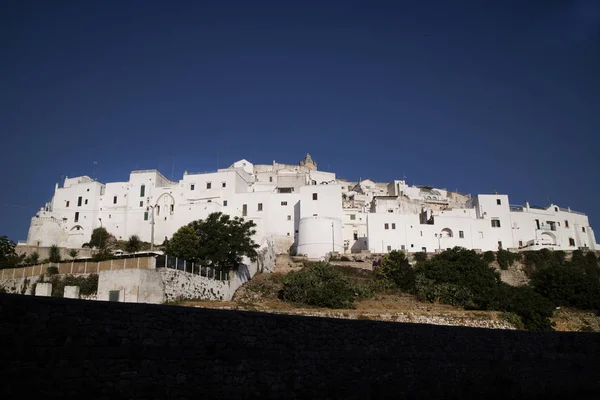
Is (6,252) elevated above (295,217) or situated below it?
below

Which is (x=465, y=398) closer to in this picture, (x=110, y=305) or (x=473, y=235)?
(x=110, y=305)

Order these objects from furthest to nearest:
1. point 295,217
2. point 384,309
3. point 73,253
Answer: point 295,217, point 73,253, point 384,309

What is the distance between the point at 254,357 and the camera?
10289 millimetres

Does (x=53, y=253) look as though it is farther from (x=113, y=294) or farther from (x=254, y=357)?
(x=254, y=357)

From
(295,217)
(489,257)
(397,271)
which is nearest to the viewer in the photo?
(397,271)

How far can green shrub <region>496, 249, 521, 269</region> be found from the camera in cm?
4894

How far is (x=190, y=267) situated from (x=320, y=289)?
27.7ft

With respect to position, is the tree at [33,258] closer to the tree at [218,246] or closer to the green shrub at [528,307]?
the tree at [218,246]

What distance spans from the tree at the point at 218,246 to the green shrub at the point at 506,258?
1023 inches

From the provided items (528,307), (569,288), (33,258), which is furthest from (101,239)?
(569,288)

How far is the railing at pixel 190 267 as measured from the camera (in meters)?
26.2

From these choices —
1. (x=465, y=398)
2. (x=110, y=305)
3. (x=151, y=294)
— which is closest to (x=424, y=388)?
(x=465, y=398)

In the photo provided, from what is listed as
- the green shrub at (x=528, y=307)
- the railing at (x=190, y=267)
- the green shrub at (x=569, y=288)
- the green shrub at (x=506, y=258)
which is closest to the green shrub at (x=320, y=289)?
the railing at (x=190, y=267)

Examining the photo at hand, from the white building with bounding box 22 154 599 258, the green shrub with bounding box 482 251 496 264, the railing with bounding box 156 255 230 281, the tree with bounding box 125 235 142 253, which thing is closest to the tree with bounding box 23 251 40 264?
the white building with bounding box 22 154 599 258
